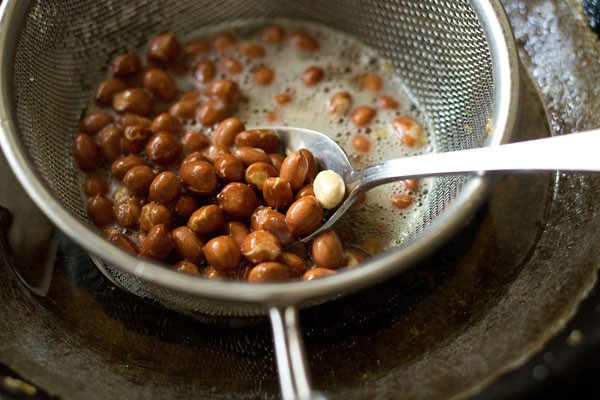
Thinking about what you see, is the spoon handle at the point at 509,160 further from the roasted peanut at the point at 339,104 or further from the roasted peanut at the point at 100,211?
the roasted peanut at the point at 100,211

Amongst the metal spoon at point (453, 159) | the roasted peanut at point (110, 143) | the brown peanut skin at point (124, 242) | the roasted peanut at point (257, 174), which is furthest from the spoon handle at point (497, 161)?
the roasted peanut at point (110, 143)

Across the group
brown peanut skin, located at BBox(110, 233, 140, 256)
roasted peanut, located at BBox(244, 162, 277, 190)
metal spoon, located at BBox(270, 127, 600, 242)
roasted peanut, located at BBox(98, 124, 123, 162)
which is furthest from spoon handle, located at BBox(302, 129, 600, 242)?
roasted peanut, located at BBox(98, 124, 123, 162)

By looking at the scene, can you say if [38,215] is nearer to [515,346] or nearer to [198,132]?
[198,132]

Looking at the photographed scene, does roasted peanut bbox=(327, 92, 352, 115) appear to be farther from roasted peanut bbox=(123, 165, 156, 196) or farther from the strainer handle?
the strainer handle

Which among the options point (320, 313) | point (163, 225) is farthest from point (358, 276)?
point (163, 225)

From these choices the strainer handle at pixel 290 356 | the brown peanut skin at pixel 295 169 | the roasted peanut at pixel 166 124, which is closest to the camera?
the strainer handle at pixel 290 356
